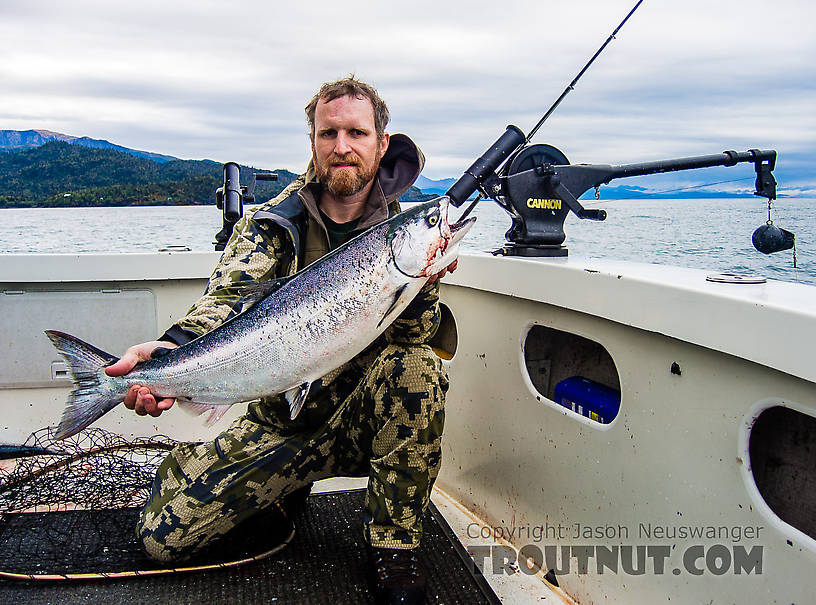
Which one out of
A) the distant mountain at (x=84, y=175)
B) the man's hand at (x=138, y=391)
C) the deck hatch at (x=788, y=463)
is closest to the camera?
the deck hatch at (x=788, y=463)

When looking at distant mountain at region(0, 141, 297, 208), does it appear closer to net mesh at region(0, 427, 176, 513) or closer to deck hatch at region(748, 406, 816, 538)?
net mesh at region(0, 427, 176, 513)

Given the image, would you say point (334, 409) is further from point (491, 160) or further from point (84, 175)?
point (84, 175)

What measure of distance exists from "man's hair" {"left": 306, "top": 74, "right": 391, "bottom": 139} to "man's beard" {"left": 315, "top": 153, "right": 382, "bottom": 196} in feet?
0.79

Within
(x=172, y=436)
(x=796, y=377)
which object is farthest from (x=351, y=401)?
(x=172, y=436)

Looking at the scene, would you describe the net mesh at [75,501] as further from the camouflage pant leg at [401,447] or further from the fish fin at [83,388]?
the camouflage pant leg at [401,447]

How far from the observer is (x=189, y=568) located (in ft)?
8.84

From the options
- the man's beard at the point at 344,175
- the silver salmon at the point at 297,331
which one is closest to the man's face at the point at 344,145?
the man's beard at the point at 344,175

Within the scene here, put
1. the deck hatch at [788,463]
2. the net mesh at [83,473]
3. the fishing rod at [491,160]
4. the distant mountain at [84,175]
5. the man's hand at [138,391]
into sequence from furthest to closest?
the distant mountain at [84,175] < the net mesh at [83,473] < the fishing rod at [491,160] < the man's hand at [138,391] < the deck hatch at [788,463]

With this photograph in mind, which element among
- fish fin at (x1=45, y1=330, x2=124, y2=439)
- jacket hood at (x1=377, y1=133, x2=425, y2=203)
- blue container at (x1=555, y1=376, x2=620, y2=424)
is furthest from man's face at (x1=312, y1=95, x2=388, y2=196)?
blue container at (x1=555, y1=376, x2=620, y2=424)

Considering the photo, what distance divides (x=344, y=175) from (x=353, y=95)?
397 millimetres

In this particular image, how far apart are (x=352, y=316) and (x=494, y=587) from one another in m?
1.36

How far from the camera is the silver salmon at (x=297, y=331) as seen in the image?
222cm

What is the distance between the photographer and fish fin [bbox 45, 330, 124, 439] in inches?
89.2

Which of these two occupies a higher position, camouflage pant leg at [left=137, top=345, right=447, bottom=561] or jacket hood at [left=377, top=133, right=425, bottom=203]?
jacket hood at [left=377, top=133, right=425, bottom=203]
